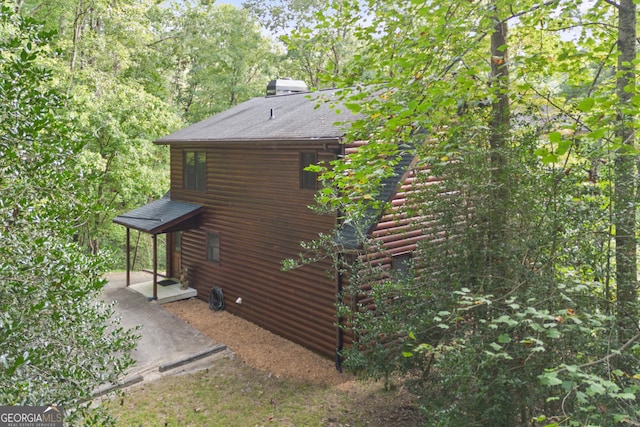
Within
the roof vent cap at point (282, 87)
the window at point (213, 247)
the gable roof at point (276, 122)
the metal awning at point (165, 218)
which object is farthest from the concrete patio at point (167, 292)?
the roof vent cap at point (282, 87)

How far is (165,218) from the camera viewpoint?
14.9 meters

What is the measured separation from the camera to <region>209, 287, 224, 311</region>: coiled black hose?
14.4 m

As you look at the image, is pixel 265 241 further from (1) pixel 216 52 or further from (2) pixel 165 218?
(1) pixel 216 52

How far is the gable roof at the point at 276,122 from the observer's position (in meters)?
11.1

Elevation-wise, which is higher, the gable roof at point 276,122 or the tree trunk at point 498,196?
the gable roof at point 276,122

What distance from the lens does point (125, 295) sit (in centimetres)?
1579

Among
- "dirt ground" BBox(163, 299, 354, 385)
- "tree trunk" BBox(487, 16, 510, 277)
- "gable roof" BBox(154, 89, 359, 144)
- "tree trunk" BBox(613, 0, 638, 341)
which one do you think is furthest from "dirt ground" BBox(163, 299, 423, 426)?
"gable roof" BBox(154, 89, 359, 144)

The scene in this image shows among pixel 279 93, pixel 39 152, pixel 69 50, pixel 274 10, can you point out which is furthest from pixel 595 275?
pixel 274 10

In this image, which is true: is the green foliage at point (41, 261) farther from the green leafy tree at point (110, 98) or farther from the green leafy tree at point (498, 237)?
the green leafy tree at point (110, 98)

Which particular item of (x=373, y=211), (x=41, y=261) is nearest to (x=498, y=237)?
(x=373, y=211)

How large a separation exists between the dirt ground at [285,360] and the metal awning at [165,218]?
8.13ft

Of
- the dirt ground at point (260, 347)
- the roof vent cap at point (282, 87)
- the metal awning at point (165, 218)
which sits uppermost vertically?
the roof vent cap at point (282, 87)

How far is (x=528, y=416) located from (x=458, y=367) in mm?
1636

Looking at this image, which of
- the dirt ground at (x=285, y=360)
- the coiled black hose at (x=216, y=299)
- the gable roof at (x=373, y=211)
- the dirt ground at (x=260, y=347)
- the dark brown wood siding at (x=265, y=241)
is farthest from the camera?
the coiled black hose at (x=216, y=299)
